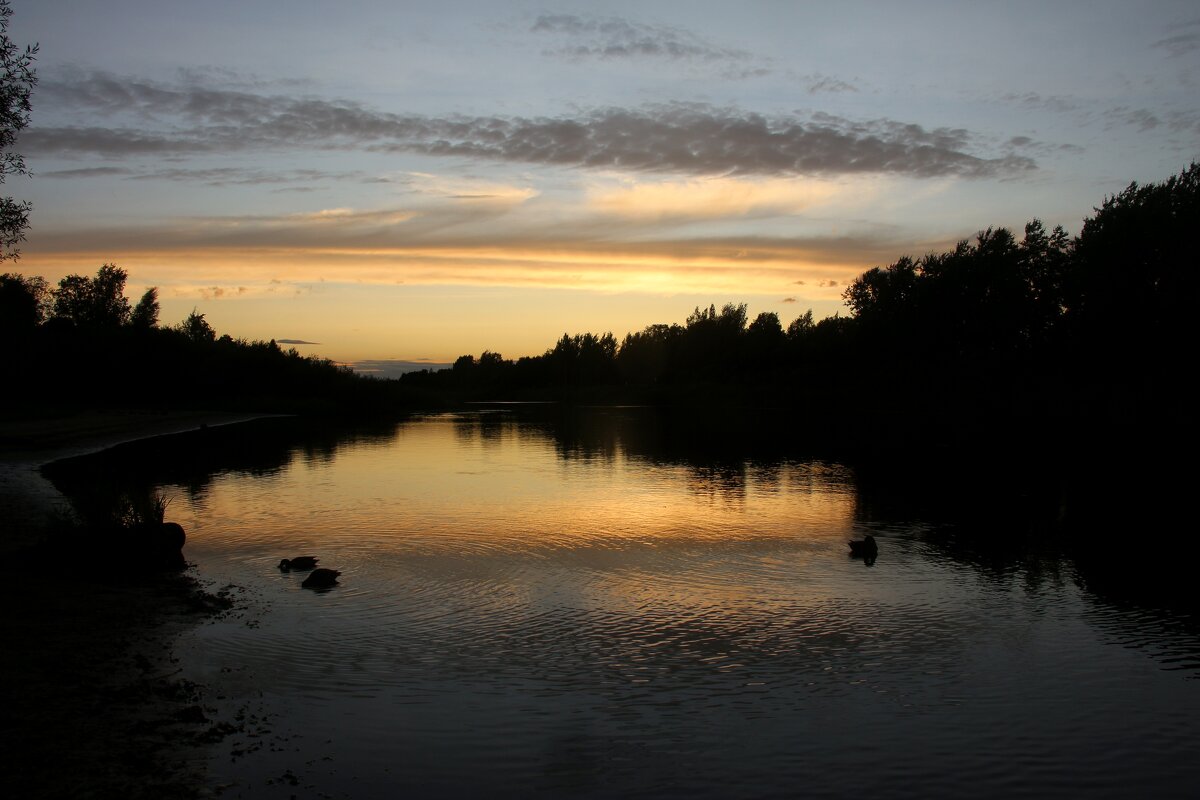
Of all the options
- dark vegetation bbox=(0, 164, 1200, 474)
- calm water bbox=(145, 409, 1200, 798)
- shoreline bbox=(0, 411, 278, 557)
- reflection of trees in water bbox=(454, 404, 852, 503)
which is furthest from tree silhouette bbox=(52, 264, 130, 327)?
calm water bbox=(145, 409, 1200, 798)

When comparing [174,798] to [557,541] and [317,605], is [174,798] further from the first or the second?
[557,541]

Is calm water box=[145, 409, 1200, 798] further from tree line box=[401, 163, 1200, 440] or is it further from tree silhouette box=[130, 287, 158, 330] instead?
tree silhouette box=[130, 287, 158, 330]

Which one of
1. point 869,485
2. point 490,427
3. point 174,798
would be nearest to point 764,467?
point 869,485

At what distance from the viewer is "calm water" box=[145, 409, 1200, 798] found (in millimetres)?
7992

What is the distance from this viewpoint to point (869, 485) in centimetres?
3047

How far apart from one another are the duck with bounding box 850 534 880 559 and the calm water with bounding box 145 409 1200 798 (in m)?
0.24

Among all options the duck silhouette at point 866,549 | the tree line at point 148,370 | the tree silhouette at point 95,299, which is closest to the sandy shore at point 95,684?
the duck silhouette at point 866,549

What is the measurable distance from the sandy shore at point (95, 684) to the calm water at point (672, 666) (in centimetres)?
43

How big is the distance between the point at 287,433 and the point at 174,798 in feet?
178

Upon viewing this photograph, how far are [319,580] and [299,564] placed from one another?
151 centimetres

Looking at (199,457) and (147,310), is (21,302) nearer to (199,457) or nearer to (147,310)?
(147,310)

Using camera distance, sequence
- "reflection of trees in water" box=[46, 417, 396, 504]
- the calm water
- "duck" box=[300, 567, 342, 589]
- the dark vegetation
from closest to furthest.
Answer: the calm water → "duck" box=[300, 567, 342, 589] → "reflection of trees in water" box=[46, 417, 396, 504] → the dark vegetation

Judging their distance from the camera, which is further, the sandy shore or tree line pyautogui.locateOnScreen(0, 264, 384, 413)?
tree line pyautogui.locateOnScreen(0, 264, 384, 413)

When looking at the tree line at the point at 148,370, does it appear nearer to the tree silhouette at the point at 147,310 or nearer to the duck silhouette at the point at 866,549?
the tree silhouette at the point at 147,310
